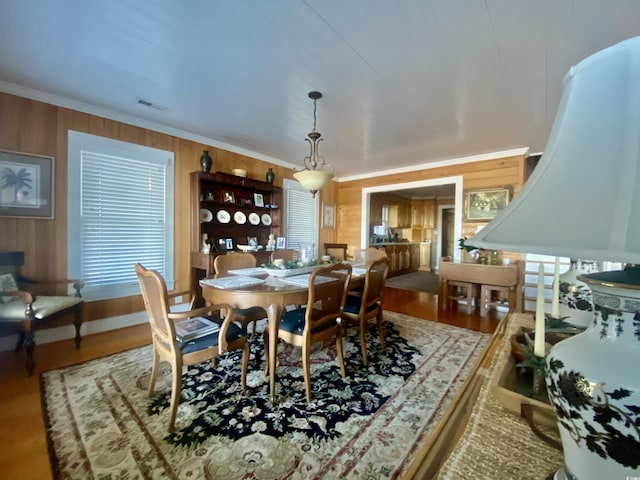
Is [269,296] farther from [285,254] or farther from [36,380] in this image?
[36,380]

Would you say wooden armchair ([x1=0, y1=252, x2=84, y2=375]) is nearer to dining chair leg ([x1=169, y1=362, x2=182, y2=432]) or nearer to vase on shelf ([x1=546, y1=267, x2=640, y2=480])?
dining chair leg ([x1=169, y1=362, x2=182, y2=432])

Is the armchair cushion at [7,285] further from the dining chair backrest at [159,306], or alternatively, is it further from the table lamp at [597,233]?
the table lamp at [597,233]

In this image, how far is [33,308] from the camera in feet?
7.59

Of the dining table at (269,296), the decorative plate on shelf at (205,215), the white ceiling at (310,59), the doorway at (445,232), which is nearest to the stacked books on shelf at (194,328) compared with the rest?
the dining table at (269,296)

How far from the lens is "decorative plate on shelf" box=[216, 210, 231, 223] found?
406 cm

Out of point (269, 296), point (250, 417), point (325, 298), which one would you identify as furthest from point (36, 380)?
point (325, 298)

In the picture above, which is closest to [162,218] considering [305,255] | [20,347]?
[20,347]

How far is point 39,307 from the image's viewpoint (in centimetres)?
235

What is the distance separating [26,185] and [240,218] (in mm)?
2328

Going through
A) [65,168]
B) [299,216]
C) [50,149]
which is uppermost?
[50,149]

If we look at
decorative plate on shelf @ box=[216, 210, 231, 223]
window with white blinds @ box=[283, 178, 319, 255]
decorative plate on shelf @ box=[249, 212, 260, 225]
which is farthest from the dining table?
window with white blinds @ box=[283, 178, 319, 255]

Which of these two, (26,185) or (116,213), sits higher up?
(26,185)

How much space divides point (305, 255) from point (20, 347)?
2844 mm

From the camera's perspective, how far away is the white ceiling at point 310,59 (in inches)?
65.2
